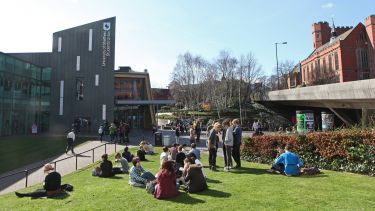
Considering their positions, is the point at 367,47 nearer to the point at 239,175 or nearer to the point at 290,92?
the point at 290,92

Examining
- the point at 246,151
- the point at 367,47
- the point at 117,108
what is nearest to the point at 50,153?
the point at 246,151

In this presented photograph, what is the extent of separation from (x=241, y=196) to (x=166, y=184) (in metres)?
1.91

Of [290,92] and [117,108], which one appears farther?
[117,108]

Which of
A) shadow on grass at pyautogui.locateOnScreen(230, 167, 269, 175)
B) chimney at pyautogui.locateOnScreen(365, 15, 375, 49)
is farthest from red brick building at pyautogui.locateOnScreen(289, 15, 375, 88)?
shadow on grass at pyautogui.locateOnScreen(230, 167, 269, 175)

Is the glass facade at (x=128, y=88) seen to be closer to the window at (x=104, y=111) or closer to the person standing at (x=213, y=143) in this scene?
the window at (x=104, y=111)

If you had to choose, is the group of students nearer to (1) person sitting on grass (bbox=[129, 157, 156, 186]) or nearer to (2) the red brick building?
(1) person sitting on grass (bbox=[129, 157, 156, 186])

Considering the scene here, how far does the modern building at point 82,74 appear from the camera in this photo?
37.1 m

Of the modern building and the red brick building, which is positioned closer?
the modern building

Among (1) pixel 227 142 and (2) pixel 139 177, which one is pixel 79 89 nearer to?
(1) pixel 227 142

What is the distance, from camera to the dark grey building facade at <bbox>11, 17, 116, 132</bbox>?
37.2 meters

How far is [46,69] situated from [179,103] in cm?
4641

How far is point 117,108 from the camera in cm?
4531

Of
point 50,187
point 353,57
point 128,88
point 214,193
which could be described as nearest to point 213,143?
point 214,193

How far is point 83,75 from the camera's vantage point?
37.6m
